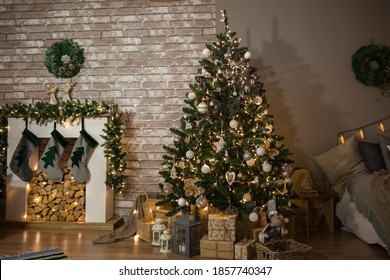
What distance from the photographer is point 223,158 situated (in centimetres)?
302

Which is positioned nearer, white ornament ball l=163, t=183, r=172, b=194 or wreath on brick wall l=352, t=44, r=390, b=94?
white ornament ball l=163, t=183, r=172, b=194

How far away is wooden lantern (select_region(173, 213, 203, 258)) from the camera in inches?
115

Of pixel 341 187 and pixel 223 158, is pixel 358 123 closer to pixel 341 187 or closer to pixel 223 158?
pixel 341 187

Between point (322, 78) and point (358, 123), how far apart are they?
0.64 m

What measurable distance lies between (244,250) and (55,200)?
2240 mm

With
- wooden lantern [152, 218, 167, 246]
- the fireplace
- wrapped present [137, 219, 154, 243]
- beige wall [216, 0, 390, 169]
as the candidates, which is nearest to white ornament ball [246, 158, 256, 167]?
wooden lantern [152, 218, 167, 246]

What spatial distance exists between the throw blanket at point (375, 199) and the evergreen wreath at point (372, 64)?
3.68 ft

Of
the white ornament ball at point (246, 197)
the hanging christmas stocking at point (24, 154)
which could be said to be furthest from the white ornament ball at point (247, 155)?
the hanging christmas stocking at point (24, 154)

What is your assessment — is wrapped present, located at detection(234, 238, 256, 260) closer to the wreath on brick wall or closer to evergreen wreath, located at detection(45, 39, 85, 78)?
the wreath on brick wall

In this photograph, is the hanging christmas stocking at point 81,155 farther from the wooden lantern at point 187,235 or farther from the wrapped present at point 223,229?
the wrapped present at point 223,229

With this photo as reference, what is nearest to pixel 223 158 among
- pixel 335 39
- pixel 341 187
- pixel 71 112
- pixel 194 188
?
pixel 194 188

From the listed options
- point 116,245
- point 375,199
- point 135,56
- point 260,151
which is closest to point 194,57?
point 135,56

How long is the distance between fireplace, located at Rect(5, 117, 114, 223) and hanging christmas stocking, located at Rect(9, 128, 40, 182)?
0.27 ft

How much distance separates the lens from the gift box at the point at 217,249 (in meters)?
2.82
